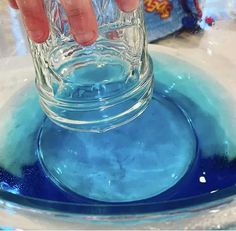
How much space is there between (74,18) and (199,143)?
7.2 inches

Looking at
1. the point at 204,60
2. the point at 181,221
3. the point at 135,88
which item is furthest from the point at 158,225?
the point at 204,60

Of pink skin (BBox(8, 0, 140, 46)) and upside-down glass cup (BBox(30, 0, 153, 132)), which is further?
upside-down glass cup (BBox(30, 0, 153, 132))

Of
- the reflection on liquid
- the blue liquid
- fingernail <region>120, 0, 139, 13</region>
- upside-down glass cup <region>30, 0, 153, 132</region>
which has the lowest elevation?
the blue liquid

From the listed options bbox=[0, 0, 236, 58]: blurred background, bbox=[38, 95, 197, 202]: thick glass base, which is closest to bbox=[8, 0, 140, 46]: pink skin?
bbox=[38, 95, 197, 202]: thick glass base

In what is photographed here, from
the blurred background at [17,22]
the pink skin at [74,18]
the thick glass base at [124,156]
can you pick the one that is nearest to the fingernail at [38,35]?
the pink skin at [74,18]

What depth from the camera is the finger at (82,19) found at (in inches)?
11.2

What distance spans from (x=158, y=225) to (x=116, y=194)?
0.19 ft

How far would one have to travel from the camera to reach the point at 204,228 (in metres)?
0.32

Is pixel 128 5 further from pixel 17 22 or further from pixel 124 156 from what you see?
pixel 17 22

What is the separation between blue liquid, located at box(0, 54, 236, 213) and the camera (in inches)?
14.8

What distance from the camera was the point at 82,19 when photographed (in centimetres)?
29

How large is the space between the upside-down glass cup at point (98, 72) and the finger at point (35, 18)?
10 centimetres

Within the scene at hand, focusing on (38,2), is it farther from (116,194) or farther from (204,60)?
(204,60)

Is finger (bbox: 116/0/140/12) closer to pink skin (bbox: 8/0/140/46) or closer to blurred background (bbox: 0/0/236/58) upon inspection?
pink skin (bbox: 8/0/140/46)
